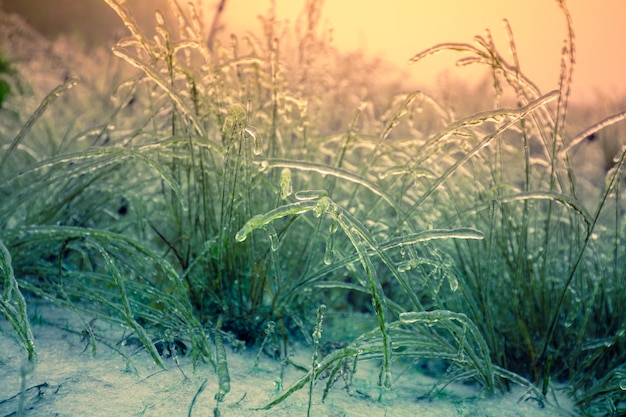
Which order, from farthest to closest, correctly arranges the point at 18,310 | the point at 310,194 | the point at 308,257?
the point at 308,257 → the point at 18,310 → the point at 310,194

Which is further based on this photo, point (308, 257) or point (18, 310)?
point (308, 257)

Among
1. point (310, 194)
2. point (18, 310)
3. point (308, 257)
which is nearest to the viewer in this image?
point (310, 194)

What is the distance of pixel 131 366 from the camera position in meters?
1.00

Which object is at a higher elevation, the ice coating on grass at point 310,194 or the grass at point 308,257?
the ice coating on grass at point 310,194

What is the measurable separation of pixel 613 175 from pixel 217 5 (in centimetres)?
121

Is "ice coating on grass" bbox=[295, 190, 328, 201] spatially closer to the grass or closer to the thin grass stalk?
the grass

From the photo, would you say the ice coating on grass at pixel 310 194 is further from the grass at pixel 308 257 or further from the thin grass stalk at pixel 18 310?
the thin grass stalk at pixel 18 310

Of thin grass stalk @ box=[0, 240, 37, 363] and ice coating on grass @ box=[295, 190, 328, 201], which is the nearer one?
ice coating on grass @ box=[295, 190, 328, 201]

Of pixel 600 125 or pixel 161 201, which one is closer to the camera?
pixel 600 125

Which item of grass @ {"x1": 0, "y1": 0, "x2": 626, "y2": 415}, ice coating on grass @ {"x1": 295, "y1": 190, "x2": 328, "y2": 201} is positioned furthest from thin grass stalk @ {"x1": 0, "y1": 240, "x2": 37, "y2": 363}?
ice coating on grass @ {"x1": 295, "y1": 190, "x2": 328, "y2": 201}

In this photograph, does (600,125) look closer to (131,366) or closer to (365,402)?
(365,402)

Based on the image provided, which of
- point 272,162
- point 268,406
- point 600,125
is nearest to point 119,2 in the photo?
point 272,162

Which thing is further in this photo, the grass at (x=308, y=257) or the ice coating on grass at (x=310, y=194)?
the grass at (x=308, y=257)

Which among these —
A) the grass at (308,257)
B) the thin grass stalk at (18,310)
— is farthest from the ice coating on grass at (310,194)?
the thin grass stalk at (18,310)
